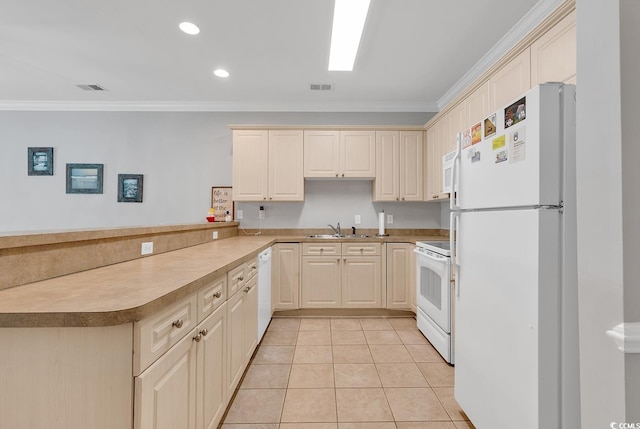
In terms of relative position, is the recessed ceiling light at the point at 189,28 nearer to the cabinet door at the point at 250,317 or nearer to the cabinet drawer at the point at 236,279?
the cabinet drawer at the point at 236,279

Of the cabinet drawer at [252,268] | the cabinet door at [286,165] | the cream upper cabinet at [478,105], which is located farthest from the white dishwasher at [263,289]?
the cream upper cabinet at [478,105]

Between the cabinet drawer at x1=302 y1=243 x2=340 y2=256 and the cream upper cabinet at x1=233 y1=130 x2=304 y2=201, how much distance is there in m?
0.65

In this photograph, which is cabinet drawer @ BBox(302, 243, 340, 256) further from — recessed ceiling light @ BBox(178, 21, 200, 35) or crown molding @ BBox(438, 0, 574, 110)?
recessed ceiling light @ BBox(178, 21, 200, 35)

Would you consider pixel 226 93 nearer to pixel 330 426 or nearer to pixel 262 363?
pixel 262 363

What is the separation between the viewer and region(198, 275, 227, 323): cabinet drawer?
4.40ft

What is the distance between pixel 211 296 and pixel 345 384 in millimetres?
1265

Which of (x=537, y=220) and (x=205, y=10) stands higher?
(x=205, y=10)

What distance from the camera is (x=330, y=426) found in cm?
170

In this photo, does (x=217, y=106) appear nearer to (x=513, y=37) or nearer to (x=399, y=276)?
(x=399, y=276)

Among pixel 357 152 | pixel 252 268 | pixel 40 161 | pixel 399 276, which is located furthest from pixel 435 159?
pixel 40 161

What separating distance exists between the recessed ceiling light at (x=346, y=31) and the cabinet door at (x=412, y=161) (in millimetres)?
1217

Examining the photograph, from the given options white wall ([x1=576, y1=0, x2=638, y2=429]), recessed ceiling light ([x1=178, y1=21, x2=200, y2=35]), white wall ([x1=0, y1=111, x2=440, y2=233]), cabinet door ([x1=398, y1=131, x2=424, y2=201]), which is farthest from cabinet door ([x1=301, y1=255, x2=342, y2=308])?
white wall ([x1=576, y1=0, x2=638, y2=429])

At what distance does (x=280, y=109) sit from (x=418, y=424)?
3738mm

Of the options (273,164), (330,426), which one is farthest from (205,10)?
(330,426)
